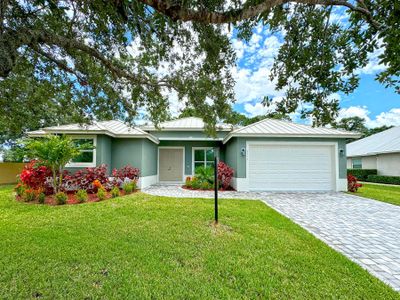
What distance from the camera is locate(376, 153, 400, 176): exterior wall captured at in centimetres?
1703

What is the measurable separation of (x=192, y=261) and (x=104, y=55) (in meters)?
5.46

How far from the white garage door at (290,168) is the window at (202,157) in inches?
167

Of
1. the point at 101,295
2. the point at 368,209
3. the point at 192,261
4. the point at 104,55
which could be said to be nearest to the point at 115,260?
the point at 101,295

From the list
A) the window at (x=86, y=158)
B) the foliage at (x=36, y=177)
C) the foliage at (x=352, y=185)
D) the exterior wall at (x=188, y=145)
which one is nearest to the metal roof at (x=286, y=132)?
the foliage at (x=352, y=185)

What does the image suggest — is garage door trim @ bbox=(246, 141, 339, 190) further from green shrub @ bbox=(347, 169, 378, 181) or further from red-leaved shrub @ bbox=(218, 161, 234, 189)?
green shrub @ bbox=(347, 169, 378, 181)

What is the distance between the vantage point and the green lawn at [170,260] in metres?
2.82

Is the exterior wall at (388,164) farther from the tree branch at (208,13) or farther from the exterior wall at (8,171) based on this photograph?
the exterior wall at (8,171)

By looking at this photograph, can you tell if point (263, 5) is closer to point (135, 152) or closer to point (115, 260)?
point (115, 260)

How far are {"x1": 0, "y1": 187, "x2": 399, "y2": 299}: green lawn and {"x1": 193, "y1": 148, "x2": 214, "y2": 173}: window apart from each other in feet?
29.6

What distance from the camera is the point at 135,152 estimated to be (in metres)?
12.2

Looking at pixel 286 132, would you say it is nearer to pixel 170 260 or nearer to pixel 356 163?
pixel 170 260

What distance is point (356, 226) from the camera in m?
5.64

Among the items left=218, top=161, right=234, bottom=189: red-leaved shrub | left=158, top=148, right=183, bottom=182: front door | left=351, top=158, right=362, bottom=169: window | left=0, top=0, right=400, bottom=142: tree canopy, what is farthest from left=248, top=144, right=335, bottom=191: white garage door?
left=351, top=158, right=362, bottom=169: window

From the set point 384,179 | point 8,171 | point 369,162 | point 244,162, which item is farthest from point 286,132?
point 8,171
